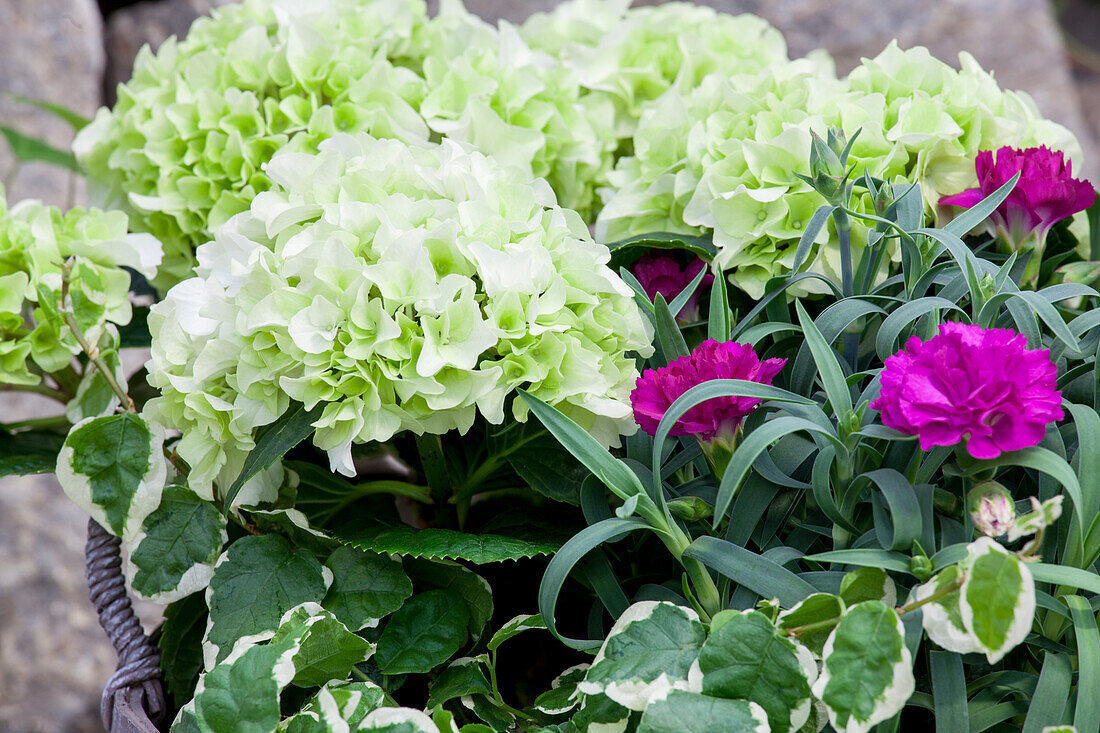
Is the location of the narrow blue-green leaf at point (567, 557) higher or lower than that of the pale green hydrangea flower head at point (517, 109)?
lower

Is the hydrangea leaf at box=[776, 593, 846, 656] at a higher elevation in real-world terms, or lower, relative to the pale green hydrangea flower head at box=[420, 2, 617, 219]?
lower

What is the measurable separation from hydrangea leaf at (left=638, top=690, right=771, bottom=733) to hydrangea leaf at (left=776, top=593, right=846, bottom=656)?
2.0 inches

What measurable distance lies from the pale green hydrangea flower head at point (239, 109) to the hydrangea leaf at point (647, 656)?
0.47 meters

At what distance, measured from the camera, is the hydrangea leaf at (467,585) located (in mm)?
632

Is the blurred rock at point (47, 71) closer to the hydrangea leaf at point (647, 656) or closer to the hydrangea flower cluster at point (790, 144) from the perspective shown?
the hydrangea flower cluster at point (790, 144)

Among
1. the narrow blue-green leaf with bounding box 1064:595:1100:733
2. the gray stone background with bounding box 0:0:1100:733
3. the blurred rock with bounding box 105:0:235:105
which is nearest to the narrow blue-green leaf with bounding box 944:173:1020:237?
the narrow blue-green leaf with bounding box 1064:595:1100:733

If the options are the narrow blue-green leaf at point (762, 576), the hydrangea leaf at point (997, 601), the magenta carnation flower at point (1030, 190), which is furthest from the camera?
the magenta carnation flower at point (1030, 190)

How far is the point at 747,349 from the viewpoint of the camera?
562 mm

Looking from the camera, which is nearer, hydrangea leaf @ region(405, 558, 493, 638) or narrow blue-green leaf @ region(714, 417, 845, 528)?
narrow blue-green leaf @ region(714, 417, 845, 528)

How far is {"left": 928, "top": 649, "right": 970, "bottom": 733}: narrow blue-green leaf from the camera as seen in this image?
48 cm

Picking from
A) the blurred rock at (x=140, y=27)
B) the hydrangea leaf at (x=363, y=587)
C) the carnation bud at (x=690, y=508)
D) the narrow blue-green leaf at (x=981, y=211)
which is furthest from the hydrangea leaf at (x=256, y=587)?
the blurred rock at (x=140, y=27)

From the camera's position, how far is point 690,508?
548 mm

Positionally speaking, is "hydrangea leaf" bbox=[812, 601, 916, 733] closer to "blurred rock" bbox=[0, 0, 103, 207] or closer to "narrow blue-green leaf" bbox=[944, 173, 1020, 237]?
"narrow blue-green leaf" bbox=[944, 173, 1020, 237]

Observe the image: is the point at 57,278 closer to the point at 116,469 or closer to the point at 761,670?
the point at 116,469
